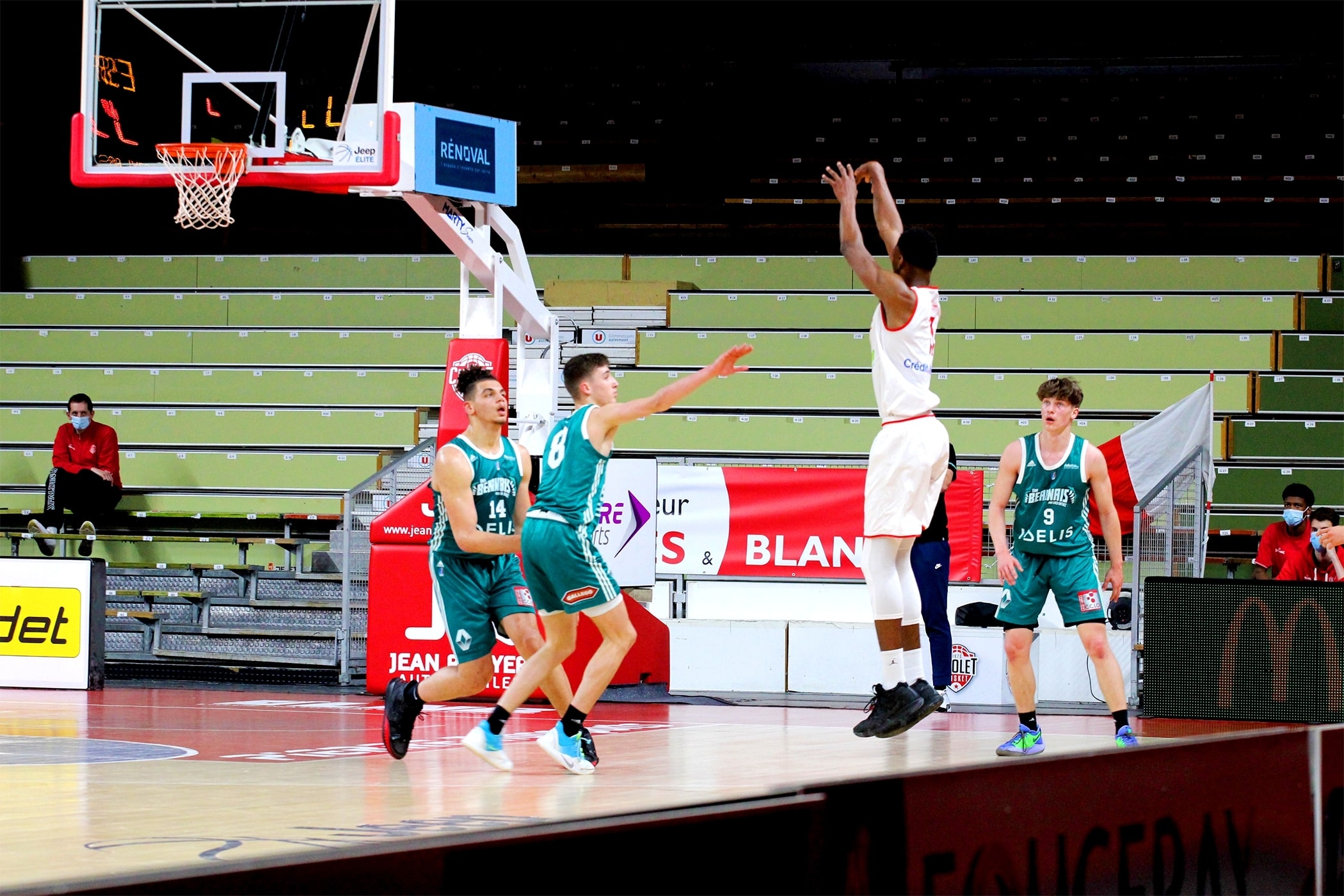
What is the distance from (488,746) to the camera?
699cm

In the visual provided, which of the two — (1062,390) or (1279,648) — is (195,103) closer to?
(1062,390)

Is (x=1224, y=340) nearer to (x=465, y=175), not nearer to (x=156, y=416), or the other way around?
(x=465, y=175)

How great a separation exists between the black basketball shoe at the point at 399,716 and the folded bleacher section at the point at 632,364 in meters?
8.35

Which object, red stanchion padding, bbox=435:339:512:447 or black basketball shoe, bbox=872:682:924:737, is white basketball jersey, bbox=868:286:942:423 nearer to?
black basketball shoe, bbox=872:682:924:737

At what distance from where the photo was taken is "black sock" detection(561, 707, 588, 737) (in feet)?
22.9

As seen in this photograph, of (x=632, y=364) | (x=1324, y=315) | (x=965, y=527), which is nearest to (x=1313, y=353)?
(x=1324, y=315)

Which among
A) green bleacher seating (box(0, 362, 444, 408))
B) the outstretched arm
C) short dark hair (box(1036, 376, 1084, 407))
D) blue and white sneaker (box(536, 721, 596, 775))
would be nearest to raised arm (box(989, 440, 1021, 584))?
short dark hair (box(1036, 376, 1084, 407))

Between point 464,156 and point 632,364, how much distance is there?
5.96m

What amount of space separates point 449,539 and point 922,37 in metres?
17.1

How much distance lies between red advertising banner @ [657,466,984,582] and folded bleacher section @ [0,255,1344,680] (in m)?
4.09

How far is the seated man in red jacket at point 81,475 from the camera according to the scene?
618 inches

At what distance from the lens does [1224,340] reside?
57.6 feet

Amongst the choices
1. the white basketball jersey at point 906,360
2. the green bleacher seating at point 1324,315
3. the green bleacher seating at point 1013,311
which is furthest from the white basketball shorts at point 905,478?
the green bleacher seating at point 1324,315

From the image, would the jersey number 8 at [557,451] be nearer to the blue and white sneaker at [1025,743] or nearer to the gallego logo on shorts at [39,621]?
the blue and white sneaker at [1025,743]
